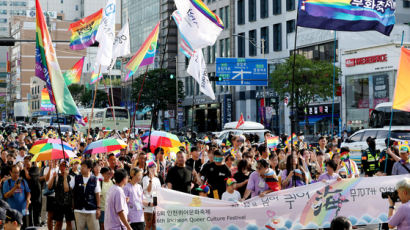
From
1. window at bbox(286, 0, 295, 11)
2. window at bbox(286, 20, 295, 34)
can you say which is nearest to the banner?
window at bbox(286, 20, 295, 34)

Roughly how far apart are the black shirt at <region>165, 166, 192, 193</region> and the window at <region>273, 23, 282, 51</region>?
44865mm

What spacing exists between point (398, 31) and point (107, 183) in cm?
3683

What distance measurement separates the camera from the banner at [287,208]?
9117 millimetres

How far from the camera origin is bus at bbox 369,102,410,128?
107 ft

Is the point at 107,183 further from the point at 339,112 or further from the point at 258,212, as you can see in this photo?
the point at 339,112

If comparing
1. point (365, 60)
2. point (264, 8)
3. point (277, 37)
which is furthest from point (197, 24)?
point (264, 8)

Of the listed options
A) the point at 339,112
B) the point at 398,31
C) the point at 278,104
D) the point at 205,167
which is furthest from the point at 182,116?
the point at 205,167

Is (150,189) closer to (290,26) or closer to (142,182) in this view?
(142,182)

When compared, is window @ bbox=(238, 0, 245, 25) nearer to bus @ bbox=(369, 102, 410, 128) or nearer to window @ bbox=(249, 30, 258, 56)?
window @ bbox=(249, 30, 258, 56)

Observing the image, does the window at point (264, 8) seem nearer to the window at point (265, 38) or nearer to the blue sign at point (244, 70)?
the window at point (265, 38)

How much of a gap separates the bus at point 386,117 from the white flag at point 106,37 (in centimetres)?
1936

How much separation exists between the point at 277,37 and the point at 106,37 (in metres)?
39.4

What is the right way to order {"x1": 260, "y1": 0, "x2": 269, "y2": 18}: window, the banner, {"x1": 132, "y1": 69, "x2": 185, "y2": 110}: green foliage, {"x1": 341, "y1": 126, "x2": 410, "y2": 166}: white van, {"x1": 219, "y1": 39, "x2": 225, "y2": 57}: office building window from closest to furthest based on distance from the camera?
1. the banner
2. {"x1": 341, "y1": 126, "x2": 410, "y2": 166}: white van
3. {"x1": 260, "y1": 0, "x2": 269, "y2": 18}: window
4. {"x1": 219, "y1": 39, "x2": 225, "y2": 57}: office building window
5. {"x1": 132, "y1": 69, "x2": 185, "y2": 110}: green foliage

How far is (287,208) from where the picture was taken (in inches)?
370
